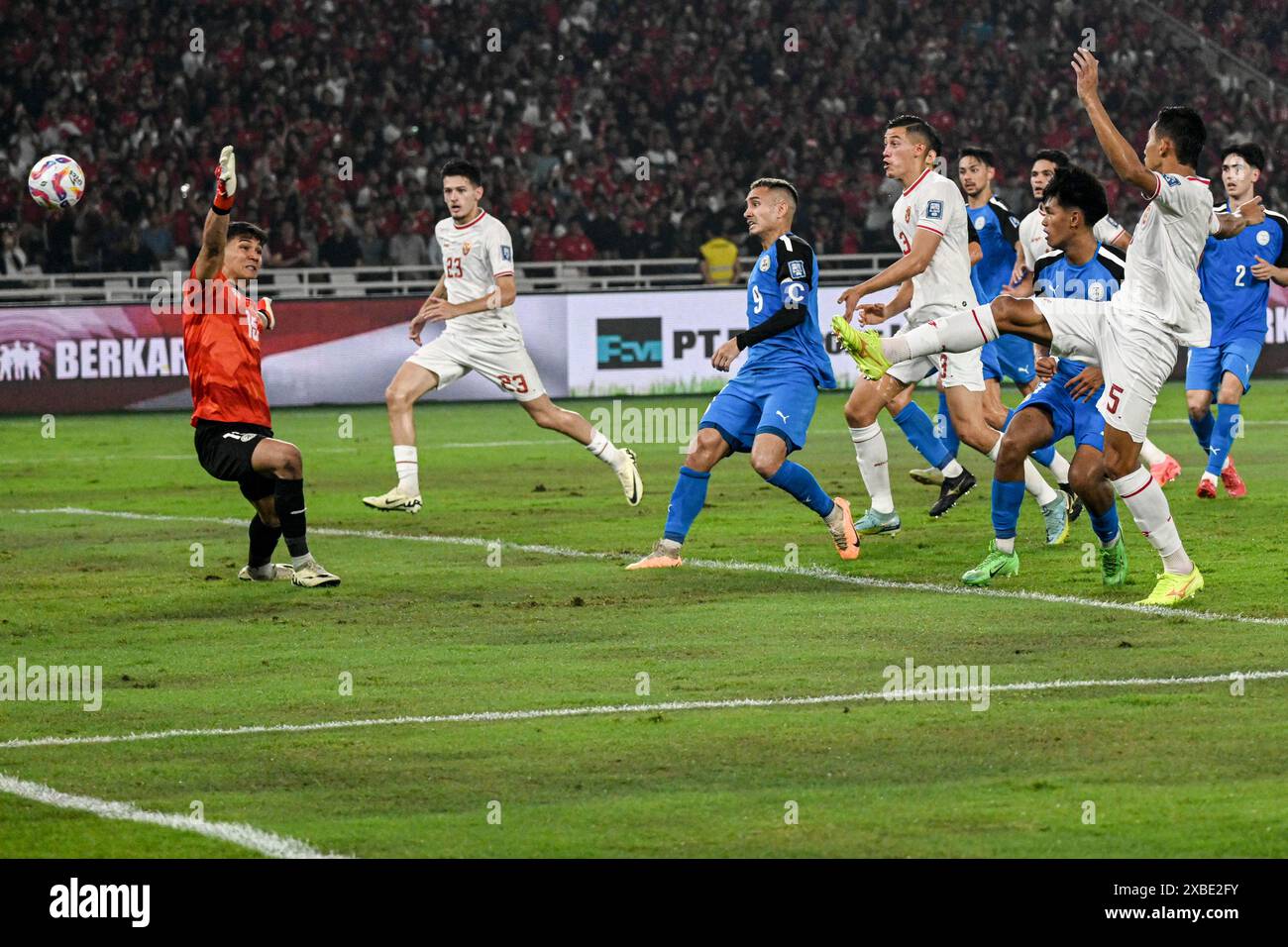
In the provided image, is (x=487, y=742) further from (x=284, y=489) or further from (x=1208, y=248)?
(x=1208, y=248)

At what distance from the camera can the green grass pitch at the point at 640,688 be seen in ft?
20.0

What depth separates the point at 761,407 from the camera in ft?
39.5

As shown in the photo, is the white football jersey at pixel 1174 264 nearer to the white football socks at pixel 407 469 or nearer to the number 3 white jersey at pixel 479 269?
the white football socks at pixel 407 469

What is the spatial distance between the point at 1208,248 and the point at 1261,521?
285 centimetres

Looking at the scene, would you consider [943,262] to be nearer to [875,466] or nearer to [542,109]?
[875,466]

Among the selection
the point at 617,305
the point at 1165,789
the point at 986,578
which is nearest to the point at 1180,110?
the point at 986,578

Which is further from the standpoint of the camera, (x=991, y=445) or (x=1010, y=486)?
(x=991, y=445)

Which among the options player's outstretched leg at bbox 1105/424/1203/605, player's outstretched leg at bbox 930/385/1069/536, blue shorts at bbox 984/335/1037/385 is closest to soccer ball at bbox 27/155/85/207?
player's outstretched leg at bbox 930/385/1069/536

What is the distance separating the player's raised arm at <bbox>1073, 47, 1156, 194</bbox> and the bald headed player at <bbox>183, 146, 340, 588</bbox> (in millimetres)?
4573

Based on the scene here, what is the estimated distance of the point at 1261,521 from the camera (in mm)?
13781

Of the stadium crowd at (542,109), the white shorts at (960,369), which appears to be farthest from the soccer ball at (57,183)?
the stadium crowd at (542,109)

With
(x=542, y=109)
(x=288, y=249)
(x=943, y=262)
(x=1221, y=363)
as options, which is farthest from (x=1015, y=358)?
(x=542, y=109)

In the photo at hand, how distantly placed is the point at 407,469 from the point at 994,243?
4.63m
